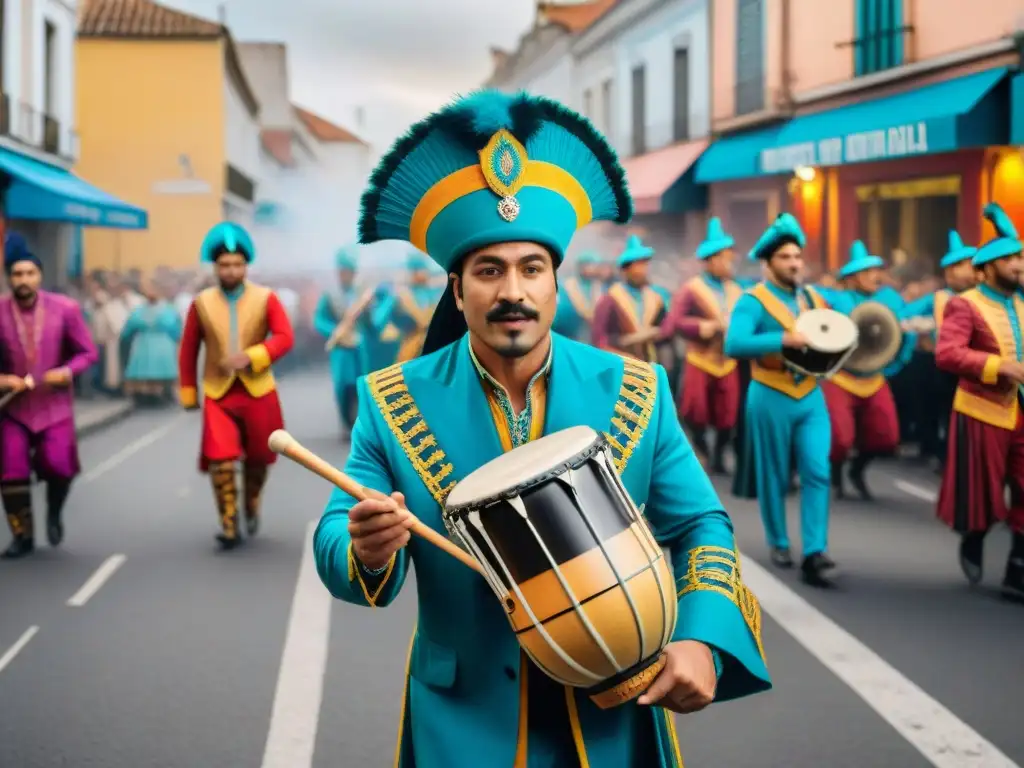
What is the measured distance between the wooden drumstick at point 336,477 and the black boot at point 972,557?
19.6 feet

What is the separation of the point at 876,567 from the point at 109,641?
4.23 meters

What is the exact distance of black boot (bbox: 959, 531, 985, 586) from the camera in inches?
317

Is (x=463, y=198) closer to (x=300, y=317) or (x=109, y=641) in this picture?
(x=109, y=641)

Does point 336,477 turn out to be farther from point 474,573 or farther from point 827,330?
point 827,330

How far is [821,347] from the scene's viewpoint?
8078mm

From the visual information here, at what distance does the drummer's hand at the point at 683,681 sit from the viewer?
102 inches

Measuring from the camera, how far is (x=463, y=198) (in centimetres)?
286

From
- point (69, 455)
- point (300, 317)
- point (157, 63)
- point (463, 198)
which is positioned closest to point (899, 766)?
point (463, 198)

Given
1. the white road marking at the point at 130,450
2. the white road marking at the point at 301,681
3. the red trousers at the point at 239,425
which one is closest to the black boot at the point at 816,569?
the white road marking at the point at 301,681

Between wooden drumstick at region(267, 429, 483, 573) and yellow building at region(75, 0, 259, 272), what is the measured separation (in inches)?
1699

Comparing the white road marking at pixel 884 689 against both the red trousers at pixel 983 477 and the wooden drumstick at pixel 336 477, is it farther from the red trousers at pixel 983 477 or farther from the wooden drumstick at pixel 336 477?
the wooden drumstick at pixel 336 477

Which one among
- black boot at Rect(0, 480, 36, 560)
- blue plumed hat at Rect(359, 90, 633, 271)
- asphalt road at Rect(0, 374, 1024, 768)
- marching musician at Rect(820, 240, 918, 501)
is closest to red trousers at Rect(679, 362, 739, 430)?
marching musician at Rect(820, 240, 918, 501)

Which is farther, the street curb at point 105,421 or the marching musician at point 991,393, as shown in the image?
the street curb at point 105,421

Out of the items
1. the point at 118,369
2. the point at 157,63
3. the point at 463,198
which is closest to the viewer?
the point at 463,198
